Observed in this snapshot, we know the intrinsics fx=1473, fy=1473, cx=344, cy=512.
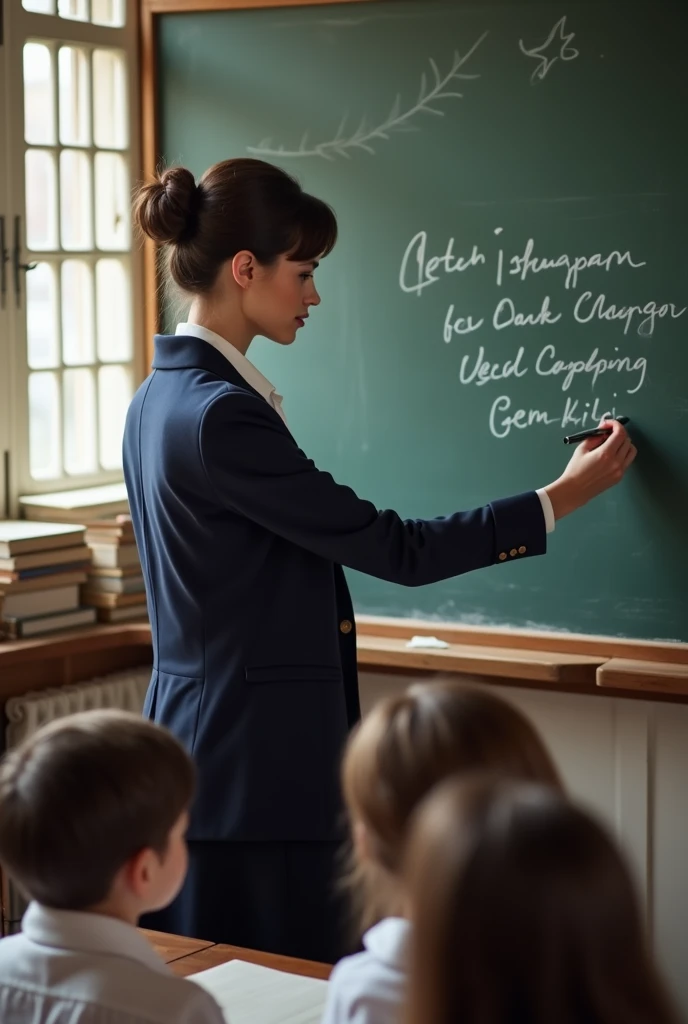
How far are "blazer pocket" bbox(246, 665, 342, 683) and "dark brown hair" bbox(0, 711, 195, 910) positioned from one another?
793mm

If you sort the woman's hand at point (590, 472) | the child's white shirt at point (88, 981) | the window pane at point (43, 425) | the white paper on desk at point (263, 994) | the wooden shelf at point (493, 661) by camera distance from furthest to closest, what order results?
the window pane at point (43, 425) < the wooden shelf at point (493, 661) < the woman's hand at point (590, 472) < the white paper on desk at point (263, 994) < the child's white shirt at point (88, 981)

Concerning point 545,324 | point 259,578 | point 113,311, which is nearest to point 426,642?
point 545,324

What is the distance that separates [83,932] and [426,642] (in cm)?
167

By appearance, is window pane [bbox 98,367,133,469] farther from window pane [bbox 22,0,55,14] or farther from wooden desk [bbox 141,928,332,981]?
wooden desk [bbox 141,928,332,981]

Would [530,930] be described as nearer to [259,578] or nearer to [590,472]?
[259,578]

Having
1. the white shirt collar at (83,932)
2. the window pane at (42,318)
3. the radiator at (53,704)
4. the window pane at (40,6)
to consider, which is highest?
the window pane at (40,6)

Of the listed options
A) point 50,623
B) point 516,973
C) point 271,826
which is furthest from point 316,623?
point 516,973

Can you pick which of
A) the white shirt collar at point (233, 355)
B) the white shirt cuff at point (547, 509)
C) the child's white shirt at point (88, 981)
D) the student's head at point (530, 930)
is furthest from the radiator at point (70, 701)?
the student's head at point (530, 930)

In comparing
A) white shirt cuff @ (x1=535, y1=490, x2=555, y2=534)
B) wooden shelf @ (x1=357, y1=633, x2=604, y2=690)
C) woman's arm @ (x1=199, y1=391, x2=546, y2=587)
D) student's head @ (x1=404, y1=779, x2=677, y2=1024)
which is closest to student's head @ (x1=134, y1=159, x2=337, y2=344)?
woman's arm @ (x1=199, y1=391, x2=546, y2=587)

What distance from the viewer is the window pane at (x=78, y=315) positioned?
3.21 metres

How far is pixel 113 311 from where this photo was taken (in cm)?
328

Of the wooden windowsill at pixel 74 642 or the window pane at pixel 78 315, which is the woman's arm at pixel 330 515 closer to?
the wooden windowsill at pixel 74 642

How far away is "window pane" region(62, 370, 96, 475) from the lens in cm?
322

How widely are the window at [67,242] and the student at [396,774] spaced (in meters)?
2.10
